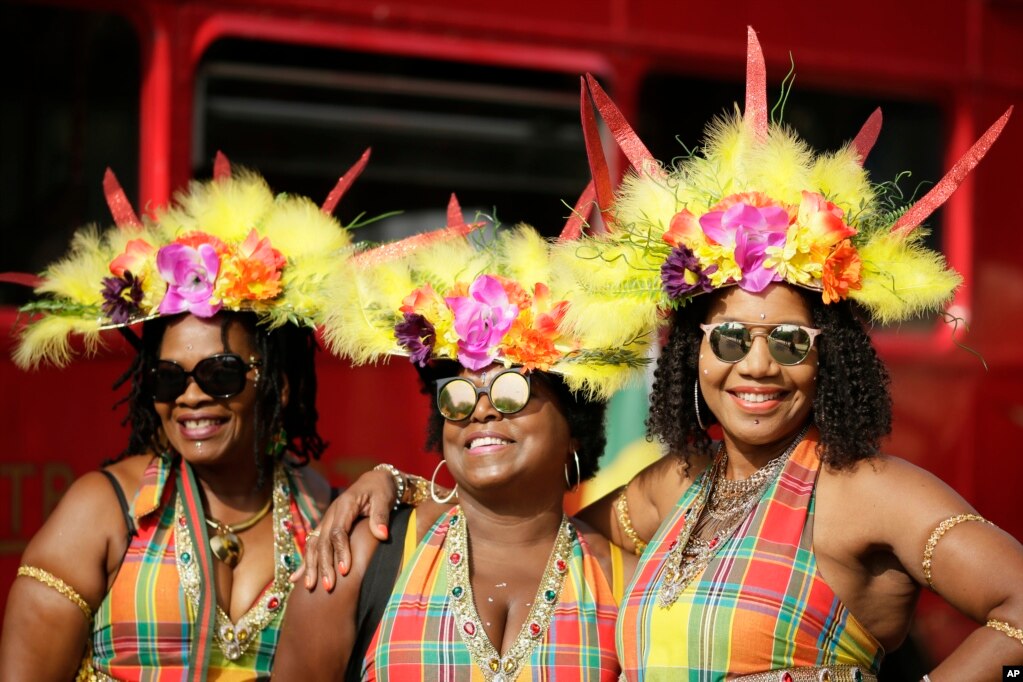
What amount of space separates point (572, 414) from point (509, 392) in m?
0.22

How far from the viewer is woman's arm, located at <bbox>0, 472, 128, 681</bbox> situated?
A: 3.04 metres

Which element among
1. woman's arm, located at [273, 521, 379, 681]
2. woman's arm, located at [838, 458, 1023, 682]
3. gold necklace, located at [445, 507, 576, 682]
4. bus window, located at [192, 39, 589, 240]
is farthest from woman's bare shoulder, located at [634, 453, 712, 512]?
bus window, located at [192, 39, 589, 240]

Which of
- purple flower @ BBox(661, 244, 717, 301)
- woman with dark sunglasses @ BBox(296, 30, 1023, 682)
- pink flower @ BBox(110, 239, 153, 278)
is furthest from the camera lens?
pink flower @ BBox(110, 239, 153, 278)

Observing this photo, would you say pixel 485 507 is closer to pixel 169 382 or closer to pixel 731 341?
pixel 731 341

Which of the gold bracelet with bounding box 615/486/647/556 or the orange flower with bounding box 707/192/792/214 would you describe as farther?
the gold bracelet with bounding box 615/486/647/556

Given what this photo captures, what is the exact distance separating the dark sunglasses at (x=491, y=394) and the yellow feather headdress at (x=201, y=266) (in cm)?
56

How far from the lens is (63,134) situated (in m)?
4.47

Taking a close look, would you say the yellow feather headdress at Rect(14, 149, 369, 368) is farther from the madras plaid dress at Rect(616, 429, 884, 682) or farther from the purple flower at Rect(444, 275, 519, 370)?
the madras plaid dress at Rect(616, 429, 884, 682)

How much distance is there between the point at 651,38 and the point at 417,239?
2.14m

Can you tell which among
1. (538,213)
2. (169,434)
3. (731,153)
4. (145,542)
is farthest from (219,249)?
(538,213)

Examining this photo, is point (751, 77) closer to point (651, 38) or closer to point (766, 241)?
point (766, 241)

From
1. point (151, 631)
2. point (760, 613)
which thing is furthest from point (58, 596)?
point (760, 613)

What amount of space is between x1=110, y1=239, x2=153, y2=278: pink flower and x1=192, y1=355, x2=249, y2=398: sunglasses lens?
0.35 m

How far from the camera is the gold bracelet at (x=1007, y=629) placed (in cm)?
235
